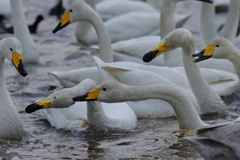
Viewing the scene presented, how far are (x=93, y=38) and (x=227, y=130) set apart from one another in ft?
26.1

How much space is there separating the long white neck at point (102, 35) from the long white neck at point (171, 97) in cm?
247

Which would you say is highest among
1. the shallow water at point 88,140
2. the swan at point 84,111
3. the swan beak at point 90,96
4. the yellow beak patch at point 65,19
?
the yellow beak patch at point 65,19

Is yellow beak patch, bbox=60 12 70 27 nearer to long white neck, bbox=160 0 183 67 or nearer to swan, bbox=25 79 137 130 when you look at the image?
long white neck, bbox=160 0 183 67

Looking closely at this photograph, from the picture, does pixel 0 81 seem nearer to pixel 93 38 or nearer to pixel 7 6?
pixel 93 38

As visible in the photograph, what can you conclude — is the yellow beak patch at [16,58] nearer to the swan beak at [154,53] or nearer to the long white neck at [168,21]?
the swan beak at [154,53]

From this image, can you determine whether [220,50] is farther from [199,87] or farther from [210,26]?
[210,26]

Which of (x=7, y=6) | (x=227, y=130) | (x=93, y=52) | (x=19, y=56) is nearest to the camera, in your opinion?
(x=227, y=130)

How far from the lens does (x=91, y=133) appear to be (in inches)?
288

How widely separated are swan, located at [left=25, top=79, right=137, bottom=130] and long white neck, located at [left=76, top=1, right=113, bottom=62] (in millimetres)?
1402

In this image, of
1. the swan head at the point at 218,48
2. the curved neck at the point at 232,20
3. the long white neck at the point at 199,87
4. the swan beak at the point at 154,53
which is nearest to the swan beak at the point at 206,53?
the swan head at the point at 218,48

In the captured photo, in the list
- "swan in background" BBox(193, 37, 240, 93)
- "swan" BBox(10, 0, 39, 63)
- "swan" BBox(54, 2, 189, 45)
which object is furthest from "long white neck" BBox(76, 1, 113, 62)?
"swan" BBox(54, 2, 189, 45)

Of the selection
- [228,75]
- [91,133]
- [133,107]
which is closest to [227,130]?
[91,133]

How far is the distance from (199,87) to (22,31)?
4.18 metres

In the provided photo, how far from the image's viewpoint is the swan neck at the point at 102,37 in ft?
29.7
